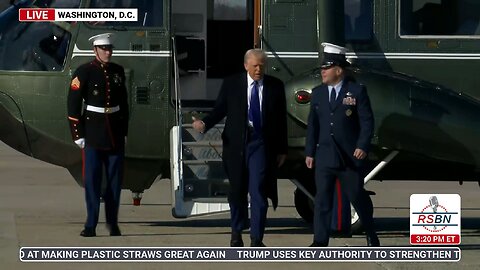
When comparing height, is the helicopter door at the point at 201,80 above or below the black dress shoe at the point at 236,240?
above

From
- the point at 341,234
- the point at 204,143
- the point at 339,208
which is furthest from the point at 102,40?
the point at 341,234

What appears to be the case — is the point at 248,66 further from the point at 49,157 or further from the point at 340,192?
the point at 49,157

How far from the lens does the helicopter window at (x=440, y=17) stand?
14141mm

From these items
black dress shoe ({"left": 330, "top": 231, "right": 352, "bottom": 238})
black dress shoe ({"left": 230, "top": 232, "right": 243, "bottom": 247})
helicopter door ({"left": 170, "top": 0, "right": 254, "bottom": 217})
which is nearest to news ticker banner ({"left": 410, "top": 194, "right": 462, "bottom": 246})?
black dress shoe ({"left": 230, "top": 232, "right": 243, "bottom": 247})

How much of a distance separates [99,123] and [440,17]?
11.3ft

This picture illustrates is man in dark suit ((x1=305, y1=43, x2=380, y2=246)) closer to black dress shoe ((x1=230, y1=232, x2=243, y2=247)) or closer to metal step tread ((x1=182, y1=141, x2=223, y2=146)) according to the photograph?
black dress shoe ((x1=230, y1=232, x2=243, y2=247))

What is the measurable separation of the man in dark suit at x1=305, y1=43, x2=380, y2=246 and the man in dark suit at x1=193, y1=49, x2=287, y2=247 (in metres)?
0.36

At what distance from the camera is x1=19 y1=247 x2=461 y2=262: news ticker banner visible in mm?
11820

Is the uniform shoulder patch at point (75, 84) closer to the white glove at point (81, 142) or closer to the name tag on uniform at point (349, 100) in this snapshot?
the white glove at point (81, 142)

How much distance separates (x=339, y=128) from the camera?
39.7 feet

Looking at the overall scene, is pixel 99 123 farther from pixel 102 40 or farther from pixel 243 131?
pixel 243 131

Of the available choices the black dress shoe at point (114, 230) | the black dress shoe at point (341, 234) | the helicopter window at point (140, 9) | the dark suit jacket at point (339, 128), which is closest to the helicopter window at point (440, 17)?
the black dress shoe at point (341, 234)

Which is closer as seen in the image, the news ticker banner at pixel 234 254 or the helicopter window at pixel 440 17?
the news ticker banner at pixel 234 254
